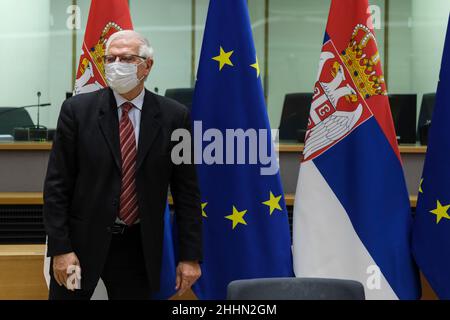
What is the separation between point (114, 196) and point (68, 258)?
261 mm

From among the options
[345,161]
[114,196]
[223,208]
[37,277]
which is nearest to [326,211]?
[345,161]

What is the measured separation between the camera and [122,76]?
264cm

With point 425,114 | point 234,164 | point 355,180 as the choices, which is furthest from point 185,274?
point 425,114

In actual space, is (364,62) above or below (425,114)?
above

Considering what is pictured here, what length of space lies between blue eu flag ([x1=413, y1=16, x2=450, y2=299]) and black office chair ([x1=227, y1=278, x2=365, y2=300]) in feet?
3.68

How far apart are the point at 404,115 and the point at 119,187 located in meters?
2.60

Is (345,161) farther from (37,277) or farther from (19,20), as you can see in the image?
(19,20)

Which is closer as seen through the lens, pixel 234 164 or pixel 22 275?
pixel 234 164

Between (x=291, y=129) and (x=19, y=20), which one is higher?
(x=19, y=20)

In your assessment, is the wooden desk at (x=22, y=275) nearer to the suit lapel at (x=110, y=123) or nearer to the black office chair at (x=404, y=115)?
the suit lapel at (x=110, y=123)

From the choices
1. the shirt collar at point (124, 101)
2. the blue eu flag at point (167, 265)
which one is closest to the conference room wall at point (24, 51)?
the blue eu flag at point (167, 265)

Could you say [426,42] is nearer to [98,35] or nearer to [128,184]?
[98,35]

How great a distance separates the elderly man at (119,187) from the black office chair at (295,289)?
50 cm

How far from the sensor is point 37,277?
3.54 metres
